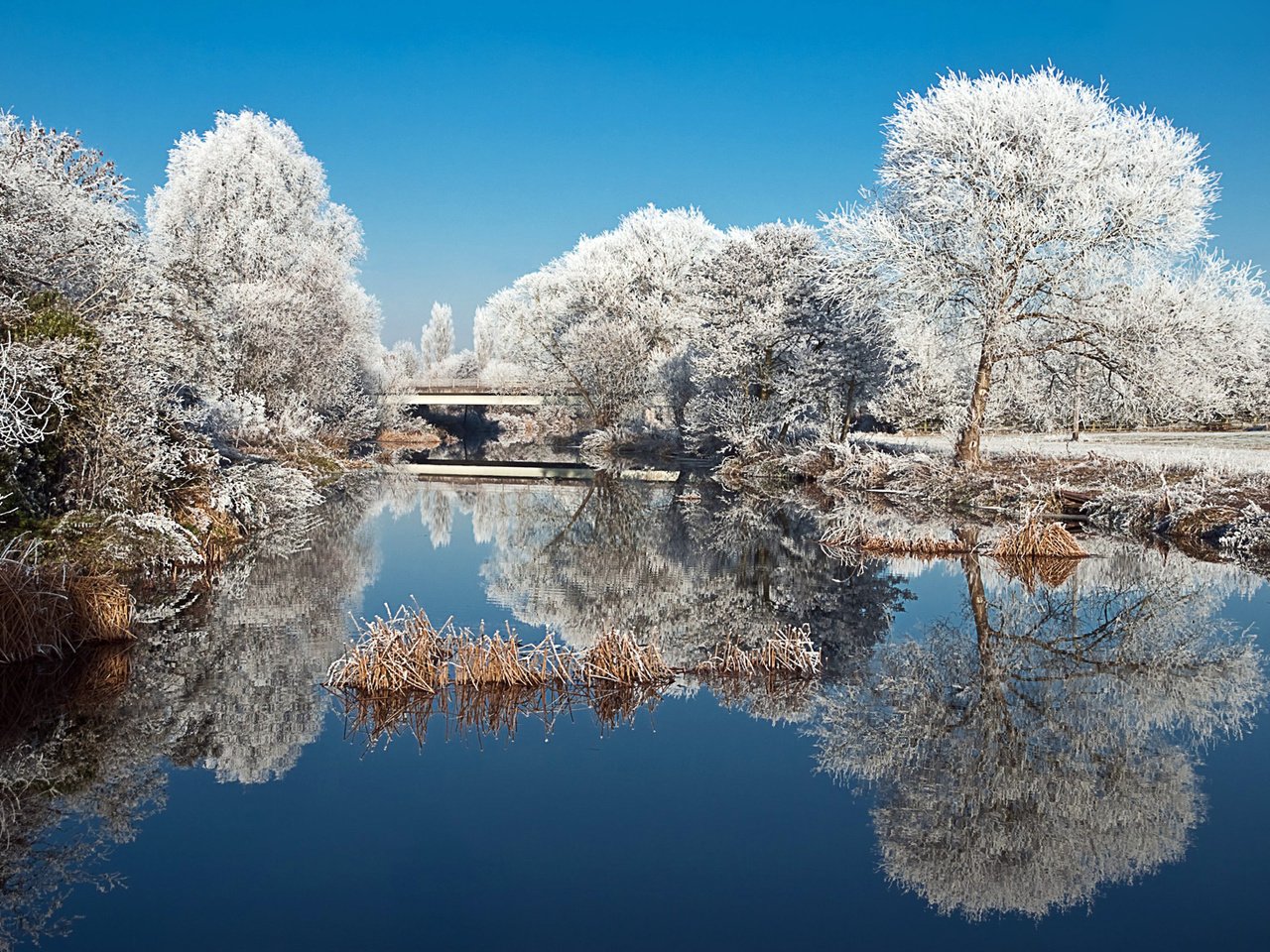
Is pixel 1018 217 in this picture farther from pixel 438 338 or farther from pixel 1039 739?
pixel 438 338

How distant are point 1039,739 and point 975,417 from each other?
20382 mm

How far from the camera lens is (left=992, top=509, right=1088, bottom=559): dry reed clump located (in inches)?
729

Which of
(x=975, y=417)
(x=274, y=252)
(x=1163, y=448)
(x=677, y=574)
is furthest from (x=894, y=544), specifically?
(x=274, y=252)

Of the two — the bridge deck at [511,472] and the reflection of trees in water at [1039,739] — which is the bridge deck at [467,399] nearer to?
the bridge deck at [511,472]

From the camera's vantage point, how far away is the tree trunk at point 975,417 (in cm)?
2789

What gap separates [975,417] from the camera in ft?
93.0

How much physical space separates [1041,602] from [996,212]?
14422 millimetres

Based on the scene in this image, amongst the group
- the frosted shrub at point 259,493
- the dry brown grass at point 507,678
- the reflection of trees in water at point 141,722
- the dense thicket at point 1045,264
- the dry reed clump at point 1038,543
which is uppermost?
the dense thicket at point 1045,264

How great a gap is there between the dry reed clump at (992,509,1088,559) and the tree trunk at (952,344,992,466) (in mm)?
9500

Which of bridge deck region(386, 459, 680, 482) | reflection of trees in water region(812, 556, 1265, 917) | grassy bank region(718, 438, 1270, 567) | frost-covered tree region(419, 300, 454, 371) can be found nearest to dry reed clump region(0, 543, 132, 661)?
reflection of trees in water region(812, 556, 1265, 917)

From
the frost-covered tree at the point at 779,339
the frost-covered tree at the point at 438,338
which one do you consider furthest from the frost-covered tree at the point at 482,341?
the frost-covered tree at the point at 779,339

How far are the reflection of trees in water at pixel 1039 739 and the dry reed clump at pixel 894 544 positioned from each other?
4.33 metres

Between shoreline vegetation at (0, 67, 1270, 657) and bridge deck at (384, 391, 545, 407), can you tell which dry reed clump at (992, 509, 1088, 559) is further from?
bridge deck at (384, 391, 545, 407)

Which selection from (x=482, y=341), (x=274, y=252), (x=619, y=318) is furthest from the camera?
(x=482, y=341)
